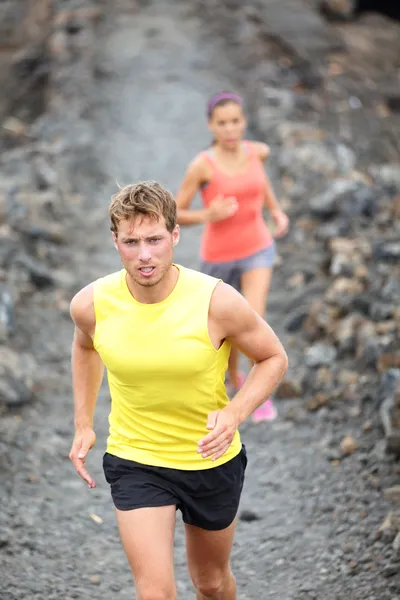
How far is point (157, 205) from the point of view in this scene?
319 cm

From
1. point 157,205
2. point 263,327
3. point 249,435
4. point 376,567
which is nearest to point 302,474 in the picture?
point 249,435

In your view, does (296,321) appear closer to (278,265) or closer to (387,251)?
(387,251)

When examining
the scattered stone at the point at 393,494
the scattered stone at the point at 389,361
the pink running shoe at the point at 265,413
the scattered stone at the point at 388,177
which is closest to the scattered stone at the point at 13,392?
the pink running shoe at the point at 265,413

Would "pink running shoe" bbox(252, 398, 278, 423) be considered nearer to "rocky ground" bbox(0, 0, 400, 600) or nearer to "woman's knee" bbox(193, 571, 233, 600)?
"rocky ground" bbox(0, 0, 400, 600)

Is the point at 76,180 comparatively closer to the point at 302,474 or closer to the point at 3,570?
the point at 302,474

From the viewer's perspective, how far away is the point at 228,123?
6086 mm

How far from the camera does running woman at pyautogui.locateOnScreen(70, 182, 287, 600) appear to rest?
3180 millimetres

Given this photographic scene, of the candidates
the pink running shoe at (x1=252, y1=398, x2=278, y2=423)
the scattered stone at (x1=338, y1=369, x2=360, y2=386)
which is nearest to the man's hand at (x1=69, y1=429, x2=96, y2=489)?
the pink running shoe at (x1=252, y1=398, x2=278, y2=423)

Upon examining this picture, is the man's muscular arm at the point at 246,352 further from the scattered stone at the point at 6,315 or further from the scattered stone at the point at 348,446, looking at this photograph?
the scattered stone at the point at 6,315

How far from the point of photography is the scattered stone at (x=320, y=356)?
7.38m

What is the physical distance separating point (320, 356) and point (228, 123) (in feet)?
7.52

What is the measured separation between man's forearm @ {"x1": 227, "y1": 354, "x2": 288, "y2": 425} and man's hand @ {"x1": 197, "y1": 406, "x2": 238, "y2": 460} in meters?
0.07

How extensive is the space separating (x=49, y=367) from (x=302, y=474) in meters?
2.91

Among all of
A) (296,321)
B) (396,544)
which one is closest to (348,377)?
(296,321)
